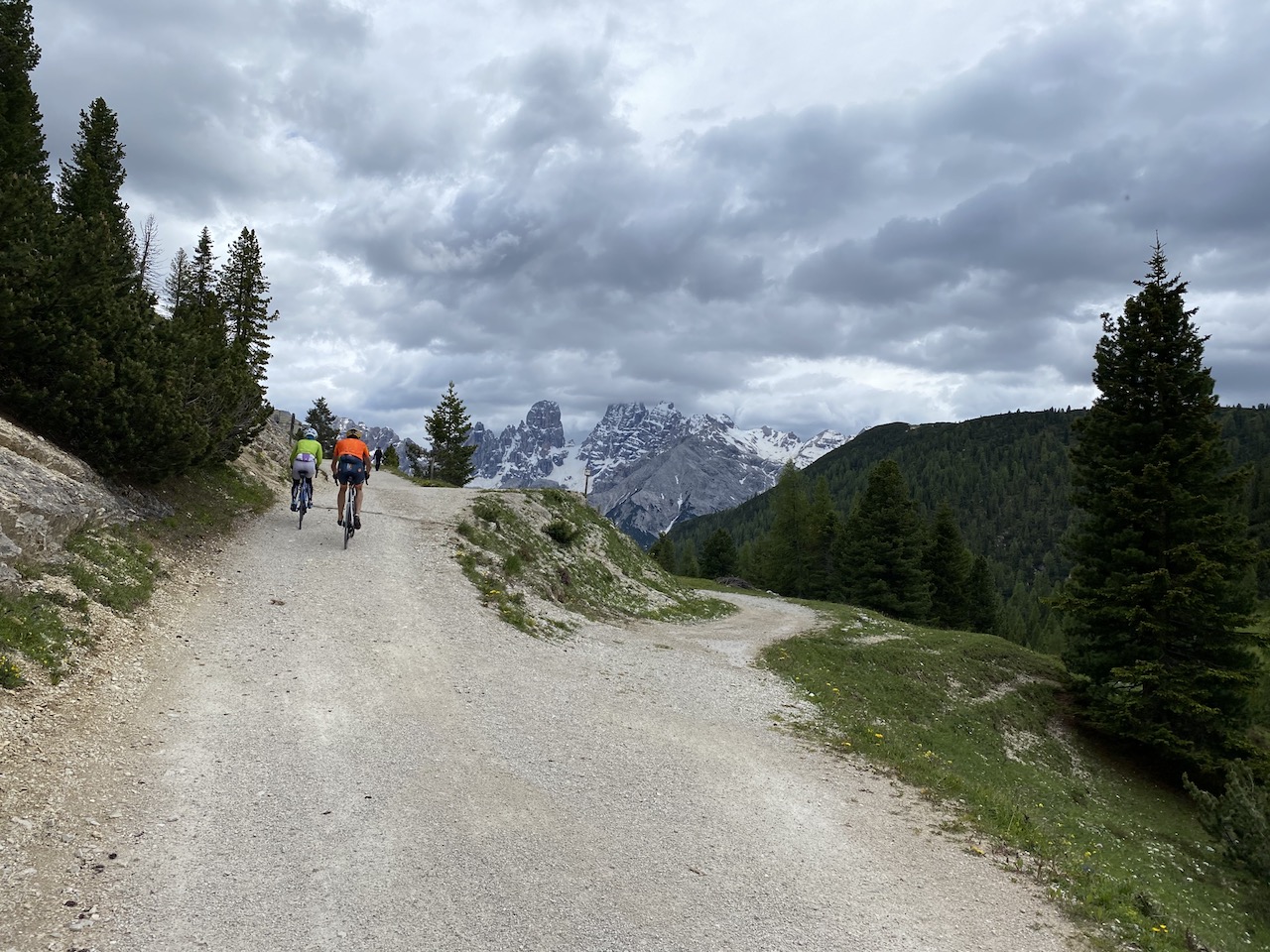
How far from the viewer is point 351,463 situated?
20.2 metres

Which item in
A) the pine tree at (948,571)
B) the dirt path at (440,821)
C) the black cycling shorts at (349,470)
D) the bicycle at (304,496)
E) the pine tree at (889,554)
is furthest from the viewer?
the pine tree at (948,571)

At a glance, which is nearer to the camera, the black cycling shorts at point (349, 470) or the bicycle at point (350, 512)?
the black cycling shorts at point (349, 470)

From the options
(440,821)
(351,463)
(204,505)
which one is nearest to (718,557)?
(351,463)

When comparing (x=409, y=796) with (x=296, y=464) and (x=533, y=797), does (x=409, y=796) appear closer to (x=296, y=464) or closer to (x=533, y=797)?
(x=533, y=797)

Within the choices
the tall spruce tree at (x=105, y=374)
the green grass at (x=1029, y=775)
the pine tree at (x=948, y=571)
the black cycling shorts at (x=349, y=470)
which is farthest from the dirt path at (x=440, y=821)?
the pine tree at (x=948, y=571)

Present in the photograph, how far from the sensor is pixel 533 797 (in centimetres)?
855

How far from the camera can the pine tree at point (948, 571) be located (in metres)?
64.3

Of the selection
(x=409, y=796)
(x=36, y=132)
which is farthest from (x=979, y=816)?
(x=36, y=132)

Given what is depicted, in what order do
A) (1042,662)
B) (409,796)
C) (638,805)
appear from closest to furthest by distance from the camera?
(409,796), (638,805), (1042,662)

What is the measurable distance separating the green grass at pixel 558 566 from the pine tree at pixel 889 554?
25.8 metres

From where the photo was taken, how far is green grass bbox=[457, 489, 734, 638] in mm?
20781

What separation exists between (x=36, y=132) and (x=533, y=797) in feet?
150

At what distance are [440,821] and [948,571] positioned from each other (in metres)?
65.6

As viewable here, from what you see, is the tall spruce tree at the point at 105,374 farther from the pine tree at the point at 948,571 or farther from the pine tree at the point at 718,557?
the pine tree at the point at 718,557
